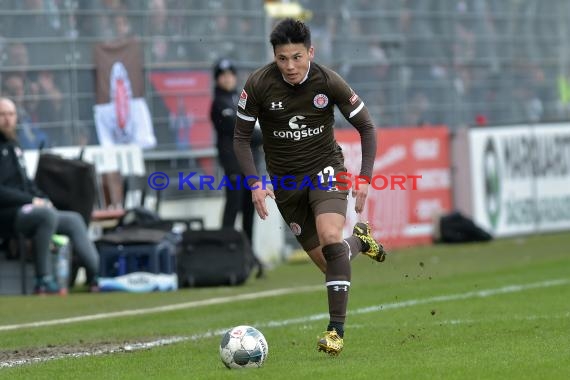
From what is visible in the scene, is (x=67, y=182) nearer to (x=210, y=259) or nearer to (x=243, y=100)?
(x=210, y=259)

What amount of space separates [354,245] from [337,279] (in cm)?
74

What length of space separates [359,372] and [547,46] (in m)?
19.2

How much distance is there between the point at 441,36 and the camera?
2361 cm

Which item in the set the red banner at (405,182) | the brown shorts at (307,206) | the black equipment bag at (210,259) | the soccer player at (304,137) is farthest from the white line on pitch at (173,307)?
the red banner at (405,182)

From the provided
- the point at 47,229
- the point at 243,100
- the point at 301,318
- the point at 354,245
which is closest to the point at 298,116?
the point at 243,100

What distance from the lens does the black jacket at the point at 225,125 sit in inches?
645

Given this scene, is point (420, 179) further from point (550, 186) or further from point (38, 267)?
point (38, 267)

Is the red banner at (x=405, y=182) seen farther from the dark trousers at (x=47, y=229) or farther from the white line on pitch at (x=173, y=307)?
the dark trousers at (x=47, y=229)

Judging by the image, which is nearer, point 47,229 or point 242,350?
point 242,350

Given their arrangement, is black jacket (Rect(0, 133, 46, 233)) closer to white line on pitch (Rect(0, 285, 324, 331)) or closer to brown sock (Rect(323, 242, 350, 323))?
white line on pitch (Rect(0, 285, 324, 331))

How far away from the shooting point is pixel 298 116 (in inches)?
360

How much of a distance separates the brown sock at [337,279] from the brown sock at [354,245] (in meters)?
0.36

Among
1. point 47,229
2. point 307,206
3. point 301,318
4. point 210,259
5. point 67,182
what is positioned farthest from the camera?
point 210,259

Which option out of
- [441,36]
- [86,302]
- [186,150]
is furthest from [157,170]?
[441,36]
